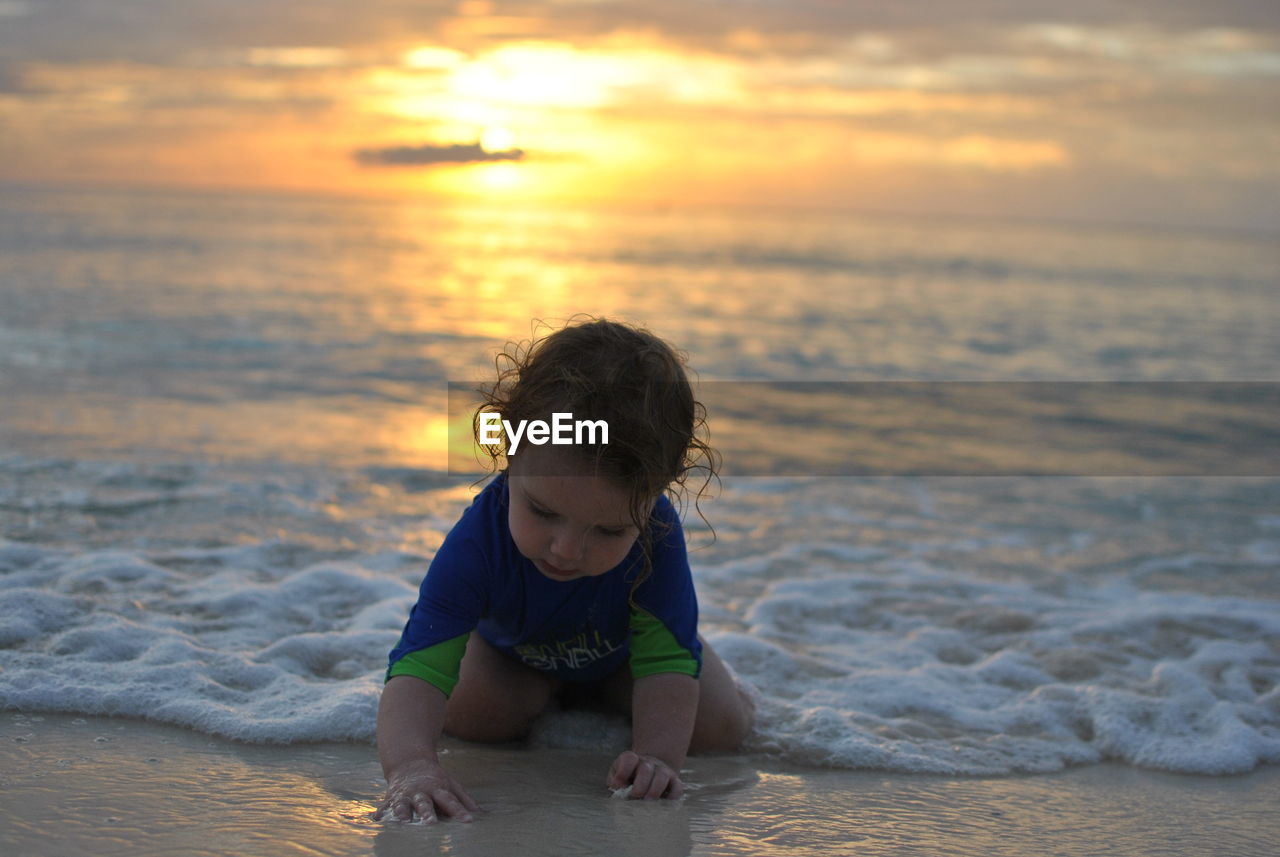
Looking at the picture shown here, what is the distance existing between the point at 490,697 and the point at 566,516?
82cm

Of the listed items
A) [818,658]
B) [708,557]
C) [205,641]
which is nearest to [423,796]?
[205,641]

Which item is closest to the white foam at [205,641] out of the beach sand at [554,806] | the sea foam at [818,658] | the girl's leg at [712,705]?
the sea foam at [818,658]

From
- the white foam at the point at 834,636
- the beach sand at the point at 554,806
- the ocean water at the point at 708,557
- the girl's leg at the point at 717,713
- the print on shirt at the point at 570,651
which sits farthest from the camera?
the ocean water at the point at 708,557

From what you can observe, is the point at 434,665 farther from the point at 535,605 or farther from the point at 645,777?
the point at 645,777

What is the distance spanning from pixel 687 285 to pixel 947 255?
1686cm

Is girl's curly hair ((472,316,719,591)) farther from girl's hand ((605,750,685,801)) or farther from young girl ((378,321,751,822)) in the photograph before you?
girl's hand ((605,750,685,801))

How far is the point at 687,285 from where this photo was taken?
72.8 ft

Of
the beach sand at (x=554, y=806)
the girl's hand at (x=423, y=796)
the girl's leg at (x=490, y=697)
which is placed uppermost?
the girl's leg at (x=490, y=697)

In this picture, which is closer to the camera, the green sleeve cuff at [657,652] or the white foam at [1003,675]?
the green sleeve cuff at [657,652]

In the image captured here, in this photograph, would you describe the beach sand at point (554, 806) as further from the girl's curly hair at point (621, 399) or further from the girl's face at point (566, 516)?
the girl's curly hair at point (621, 399)

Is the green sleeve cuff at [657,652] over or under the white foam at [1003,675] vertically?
over

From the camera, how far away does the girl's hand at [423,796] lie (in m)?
2.27

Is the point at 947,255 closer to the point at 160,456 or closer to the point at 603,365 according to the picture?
the point at 160,456

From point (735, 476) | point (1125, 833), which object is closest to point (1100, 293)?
point (735, 476)
